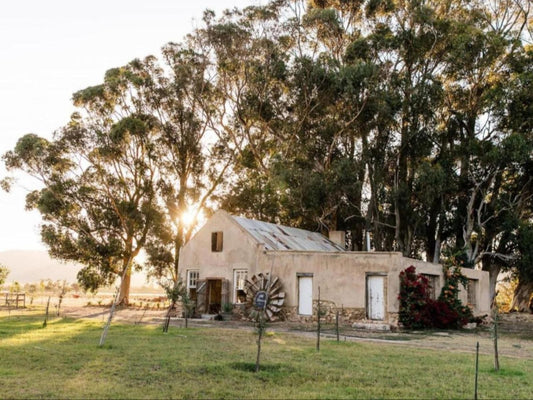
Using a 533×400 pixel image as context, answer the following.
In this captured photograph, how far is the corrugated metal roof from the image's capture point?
27625 millimetres

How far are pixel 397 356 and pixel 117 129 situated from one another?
27.7m

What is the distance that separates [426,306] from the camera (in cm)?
2309

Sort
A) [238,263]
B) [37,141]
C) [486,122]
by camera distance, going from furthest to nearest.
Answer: [37,141] → [486,122] → [238,263]

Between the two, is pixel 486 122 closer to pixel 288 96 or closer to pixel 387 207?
pixel 387 207

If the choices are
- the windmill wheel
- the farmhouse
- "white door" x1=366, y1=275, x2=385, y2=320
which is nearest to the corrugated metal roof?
the farmhouse

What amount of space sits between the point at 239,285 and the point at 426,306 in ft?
29.9

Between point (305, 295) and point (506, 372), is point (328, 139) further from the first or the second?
point (506, 372)

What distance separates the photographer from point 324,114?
3625cm

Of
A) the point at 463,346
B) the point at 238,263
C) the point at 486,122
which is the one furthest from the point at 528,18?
the point at 463,346

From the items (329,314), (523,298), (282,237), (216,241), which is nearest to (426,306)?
(329,314)

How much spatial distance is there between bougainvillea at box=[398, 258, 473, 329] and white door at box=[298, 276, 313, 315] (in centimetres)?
416

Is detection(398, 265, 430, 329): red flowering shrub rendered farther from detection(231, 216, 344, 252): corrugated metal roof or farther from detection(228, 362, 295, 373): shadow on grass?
detection(228, 362, 295, 373): shadow on grass

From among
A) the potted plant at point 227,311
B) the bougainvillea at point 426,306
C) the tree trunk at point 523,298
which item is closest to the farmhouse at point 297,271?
the potted plant at point 227,311

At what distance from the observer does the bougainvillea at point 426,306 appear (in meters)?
22.6
